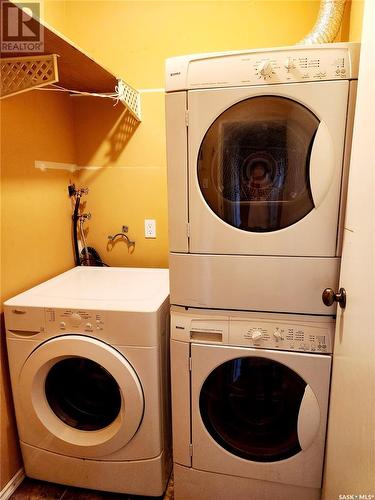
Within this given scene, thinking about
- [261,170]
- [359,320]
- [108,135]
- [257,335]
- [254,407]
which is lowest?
[254,407]

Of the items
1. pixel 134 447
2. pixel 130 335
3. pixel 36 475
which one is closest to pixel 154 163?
pixel 130 335

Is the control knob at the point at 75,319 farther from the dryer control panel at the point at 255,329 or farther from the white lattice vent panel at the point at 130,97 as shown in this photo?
the white lattice vent panel at the point at 130,97

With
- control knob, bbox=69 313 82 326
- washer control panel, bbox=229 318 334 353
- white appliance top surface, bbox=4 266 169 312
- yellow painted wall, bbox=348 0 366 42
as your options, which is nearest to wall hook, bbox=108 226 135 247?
white appliance top surface, bbox=4 266 169 312

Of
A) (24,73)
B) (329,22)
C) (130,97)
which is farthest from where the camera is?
(130,97)

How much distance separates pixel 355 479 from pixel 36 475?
4.73 feet

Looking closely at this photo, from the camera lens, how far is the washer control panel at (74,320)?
1.26m

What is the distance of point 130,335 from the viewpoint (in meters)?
1.25

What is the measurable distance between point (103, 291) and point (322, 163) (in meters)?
1.07

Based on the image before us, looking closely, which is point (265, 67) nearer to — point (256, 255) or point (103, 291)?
point (256, 255)

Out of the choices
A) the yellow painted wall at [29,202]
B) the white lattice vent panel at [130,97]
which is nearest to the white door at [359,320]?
the white lattice vent panel at [130,97]

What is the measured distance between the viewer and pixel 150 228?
1938 millimetres

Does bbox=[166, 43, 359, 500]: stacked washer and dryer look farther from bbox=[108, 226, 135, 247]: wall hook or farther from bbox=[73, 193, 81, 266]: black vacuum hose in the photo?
bbox=[73, 193, 81, 266]: black vacuum hose

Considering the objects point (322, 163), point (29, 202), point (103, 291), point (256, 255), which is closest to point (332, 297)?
point (256, 255)

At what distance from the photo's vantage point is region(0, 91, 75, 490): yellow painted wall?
4.65 ft
